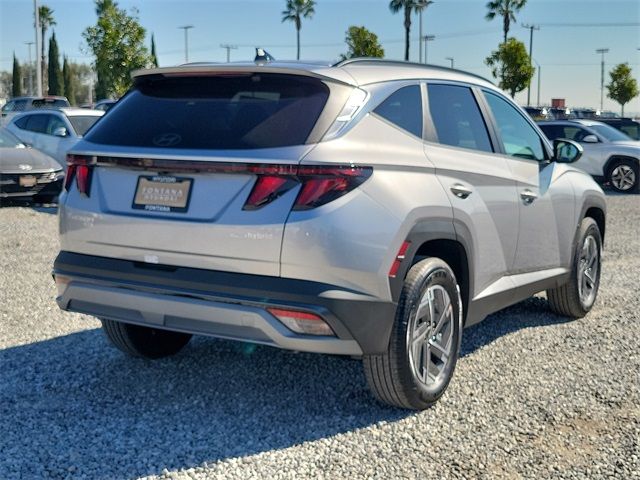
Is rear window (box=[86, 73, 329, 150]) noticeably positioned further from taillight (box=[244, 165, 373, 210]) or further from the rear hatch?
taillight (box=[244, 165, 373, 210])

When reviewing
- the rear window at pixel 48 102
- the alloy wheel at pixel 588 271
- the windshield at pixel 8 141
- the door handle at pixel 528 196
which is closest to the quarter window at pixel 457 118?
the door handle at pixel 528 196

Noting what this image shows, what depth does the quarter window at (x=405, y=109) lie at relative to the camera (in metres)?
4.23

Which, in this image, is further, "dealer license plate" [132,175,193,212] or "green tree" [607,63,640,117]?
"green tree" [607,63,640,117]

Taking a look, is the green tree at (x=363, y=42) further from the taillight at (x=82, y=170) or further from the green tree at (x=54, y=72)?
the taillight at (x=82, y=170)

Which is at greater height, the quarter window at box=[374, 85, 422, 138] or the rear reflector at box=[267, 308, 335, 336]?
the quarter window at box=[374, 85, 422, 138]

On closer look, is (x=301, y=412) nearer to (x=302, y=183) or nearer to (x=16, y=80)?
(x=302, y=183)

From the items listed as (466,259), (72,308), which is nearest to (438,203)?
(466,259)

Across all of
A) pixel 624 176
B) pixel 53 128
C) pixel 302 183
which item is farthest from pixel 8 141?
pixel 624 176

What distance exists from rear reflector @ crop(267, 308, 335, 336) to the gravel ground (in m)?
0.56

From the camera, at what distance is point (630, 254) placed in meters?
10.1

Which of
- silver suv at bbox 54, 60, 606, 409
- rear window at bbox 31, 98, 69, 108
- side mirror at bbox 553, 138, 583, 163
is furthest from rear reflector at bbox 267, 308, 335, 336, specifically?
rear window at bbox 31, 98, 69, 108

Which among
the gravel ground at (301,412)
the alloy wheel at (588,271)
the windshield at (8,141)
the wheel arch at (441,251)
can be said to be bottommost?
the gravel ground at (301,412)

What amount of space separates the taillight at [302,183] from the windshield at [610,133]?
16379 mm

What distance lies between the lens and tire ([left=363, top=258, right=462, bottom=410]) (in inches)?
160
